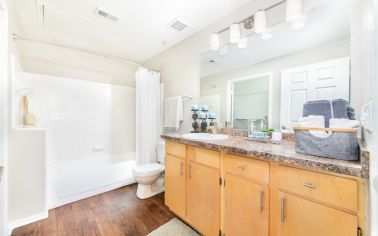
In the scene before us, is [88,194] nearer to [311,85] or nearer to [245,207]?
[245,207]

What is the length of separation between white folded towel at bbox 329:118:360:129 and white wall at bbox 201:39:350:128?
1.34ft

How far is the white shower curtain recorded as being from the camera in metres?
2.52

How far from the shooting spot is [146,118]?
2541mm

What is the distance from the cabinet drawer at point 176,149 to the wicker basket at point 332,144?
96 cm

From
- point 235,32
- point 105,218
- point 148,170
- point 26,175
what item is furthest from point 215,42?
point 26,175

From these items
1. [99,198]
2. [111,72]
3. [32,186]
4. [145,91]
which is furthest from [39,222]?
[111,72]

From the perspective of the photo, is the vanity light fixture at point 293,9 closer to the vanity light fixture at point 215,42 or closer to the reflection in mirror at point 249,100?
the reflection in mirror at point 249,100

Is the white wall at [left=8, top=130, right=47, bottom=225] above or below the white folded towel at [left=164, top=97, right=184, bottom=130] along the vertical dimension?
below

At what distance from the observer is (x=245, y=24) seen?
167 centimetres

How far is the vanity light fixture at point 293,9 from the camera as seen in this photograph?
1292mm

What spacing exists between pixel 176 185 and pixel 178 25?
A: 1.93 meters

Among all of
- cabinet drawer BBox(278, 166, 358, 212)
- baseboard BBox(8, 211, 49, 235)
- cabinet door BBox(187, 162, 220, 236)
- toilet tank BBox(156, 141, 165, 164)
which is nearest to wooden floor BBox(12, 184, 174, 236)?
baseboard BBox(8, 211, 49, 235)

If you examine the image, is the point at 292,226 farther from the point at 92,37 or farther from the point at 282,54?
the point at 92,37

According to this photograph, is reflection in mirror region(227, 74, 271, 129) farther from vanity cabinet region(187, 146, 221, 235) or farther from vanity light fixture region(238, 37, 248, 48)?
vanity cabinet region(187, 146, 221, 235)
